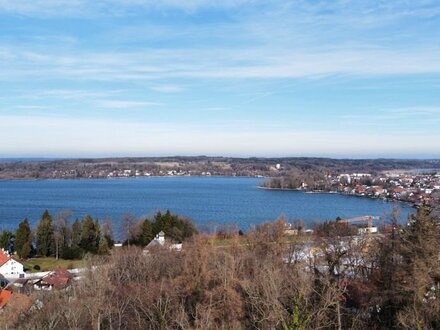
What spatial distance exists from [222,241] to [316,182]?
5337 cm

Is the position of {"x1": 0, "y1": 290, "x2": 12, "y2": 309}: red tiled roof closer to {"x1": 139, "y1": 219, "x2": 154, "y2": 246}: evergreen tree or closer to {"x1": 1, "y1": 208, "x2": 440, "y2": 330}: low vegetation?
{"x1": 1, "y1": 208, "x2": 440, "y2": 330}: low vegetation

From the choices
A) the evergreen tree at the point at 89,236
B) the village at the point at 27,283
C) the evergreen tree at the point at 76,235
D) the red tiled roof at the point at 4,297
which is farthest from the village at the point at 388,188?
the red tiled roof at the point at 4,297

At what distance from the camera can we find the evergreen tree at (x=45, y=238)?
80.6 ft

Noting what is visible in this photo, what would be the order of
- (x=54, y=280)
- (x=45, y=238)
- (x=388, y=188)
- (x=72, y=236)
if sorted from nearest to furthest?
(x=54, y=280) → (x=45, y=238) → (x=72, y=236) → (x=388, y=188)

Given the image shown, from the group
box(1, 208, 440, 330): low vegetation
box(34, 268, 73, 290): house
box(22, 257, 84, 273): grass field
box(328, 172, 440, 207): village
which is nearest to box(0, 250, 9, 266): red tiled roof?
box(22, 257, 84, 273): grass field

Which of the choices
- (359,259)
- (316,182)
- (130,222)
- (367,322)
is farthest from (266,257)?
(316,182)

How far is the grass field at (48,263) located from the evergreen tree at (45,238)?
43 cm

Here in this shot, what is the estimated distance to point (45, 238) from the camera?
972 inches

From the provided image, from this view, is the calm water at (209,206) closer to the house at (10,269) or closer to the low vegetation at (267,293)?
the house at (10,269)

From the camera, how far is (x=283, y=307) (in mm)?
9320

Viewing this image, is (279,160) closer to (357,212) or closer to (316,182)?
(316,182)

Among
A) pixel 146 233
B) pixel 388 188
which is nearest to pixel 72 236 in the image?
pixel 146 233

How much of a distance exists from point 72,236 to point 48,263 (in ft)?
7.08

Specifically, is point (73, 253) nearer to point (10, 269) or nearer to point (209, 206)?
point (10, 269)
